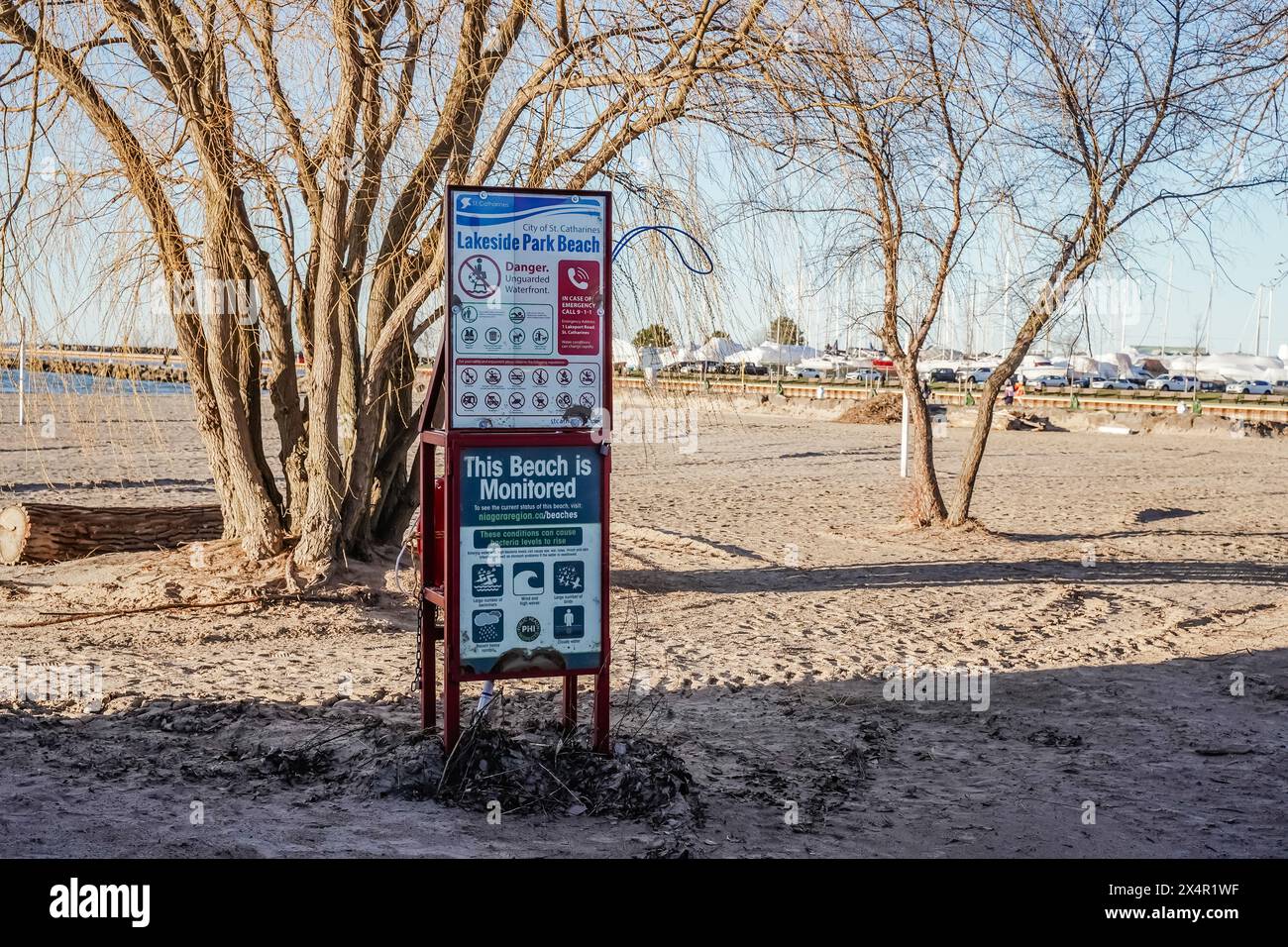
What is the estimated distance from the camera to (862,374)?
6600cm

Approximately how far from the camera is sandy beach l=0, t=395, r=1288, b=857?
5070mm

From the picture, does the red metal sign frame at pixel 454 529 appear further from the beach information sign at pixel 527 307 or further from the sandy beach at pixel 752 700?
the sandy beach at pixel 752 700

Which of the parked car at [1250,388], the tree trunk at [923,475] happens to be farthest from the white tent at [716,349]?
the parked car at [1250,388]

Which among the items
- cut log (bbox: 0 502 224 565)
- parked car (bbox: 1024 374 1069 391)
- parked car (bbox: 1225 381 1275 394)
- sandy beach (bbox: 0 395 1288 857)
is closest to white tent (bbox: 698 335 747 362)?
sandy beach (bbox: 0 395 1288 857)

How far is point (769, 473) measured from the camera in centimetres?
2270

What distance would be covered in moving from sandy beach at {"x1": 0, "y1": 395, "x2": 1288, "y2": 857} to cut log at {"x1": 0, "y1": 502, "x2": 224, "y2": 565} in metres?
0.36

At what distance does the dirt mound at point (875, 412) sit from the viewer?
39781mm

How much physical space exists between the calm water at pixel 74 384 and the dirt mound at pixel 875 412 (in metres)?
31.8

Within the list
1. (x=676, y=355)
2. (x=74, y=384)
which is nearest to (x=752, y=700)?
(x=676, y=355)

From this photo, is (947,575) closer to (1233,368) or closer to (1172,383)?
(1172,383)

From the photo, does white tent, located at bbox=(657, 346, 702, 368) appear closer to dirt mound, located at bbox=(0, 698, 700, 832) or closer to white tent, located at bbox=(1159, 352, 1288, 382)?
dirt mound, located at bbox=(0, 698, 700, 832)

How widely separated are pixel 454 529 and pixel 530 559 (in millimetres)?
355

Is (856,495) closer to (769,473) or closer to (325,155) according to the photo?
(769,473)
